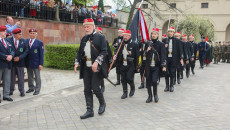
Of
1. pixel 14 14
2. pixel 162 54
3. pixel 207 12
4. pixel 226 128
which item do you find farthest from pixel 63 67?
pixel 207 12

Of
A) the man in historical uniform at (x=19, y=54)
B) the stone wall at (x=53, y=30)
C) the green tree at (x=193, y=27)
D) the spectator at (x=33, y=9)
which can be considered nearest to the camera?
the man in historical uniform at (x=19, y=54)

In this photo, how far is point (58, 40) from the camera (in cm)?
1677

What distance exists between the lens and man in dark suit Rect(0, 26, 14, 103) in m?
6.42

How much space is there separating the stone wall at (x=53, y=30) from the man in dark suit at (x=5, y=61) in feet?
22.2

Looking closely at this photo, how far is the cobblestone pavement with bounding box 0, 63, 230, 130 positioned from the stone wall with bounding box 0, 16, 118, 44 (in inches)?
273

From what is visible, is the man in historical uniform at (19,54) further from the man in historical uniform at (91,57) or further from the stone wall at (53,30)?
the stone wall at (53,30)

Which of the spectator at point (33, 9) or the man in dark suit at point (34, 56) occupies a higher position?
the spectator at point (33, 9)

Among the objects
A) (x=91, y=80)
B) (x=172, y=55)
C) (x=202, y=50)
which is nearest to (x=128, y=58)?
(x=172, y=55)

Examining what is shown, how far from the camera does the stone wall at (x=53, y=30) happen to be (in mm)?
14212

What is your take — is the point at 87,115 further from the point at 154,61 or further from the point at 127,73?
the point at 154,61

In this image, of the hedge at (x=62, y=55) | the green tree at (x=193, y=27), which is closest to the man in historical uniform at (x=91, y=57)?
the hedge at (x=62, y=55)

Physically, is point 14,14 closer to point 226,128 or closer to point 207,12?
point 226,128

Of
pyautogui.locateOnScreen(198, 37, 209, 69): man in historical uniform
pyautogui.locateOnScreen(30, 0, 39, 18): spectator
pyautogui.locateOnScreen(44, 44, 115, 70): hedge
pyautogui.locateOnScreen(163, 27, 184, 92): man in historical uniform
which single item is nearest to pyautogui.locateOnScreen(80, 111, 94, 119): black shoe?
pyautogui.locateOnScreen(163, 27, 184, 92): man in historical uniform

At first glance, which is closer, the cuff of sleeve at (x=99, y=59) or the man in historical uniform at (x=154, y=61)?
the cuff of sleeve at (x=99, y=59)
